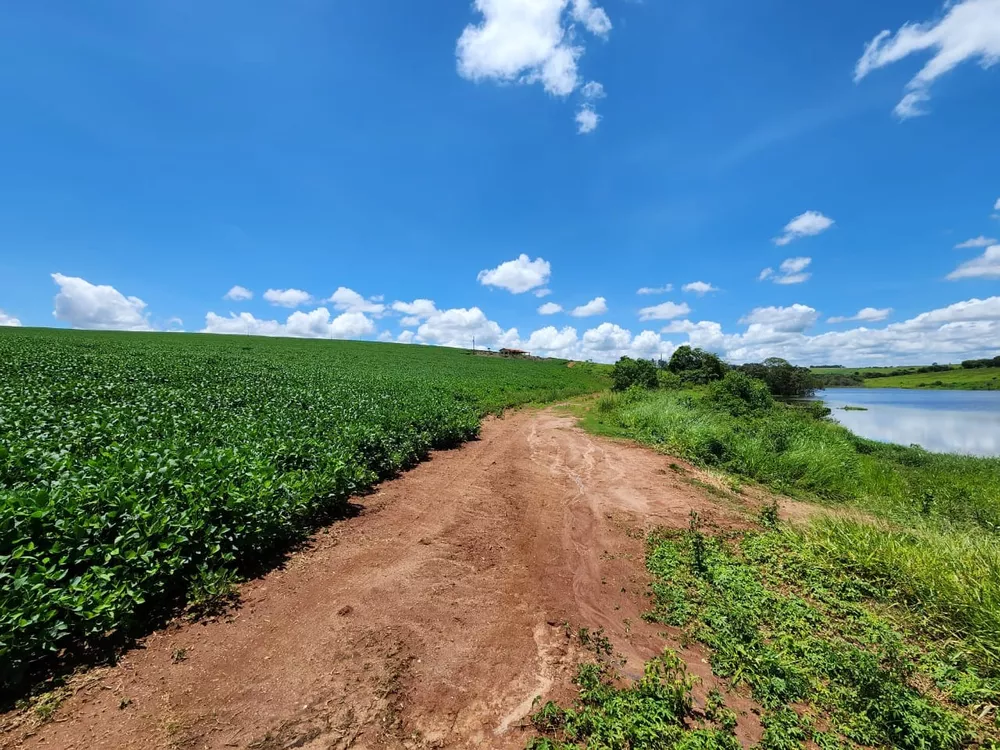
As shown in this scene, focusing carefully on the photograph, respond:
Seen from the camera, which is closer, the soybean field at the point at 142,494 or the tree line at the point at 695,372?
the soybean field at the point at 142,494

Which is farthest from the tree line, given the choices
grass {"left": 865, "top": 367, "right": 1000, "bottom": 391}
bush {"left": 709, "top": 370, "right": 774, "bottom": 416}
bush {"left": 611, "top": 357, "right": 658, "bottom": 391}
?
grass {"left": 865, "top": 367, "right": 1000, "bottom": 391}

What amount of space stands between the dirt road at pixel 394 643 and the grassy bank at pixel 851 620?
0.45 metres

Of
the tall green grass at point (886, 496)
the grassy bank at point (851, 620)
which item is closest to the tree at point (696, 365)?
the tall green grass at point (886, 496)

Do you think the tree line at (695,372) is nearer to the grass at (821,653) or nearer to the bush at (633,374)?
the bush at (633,374)

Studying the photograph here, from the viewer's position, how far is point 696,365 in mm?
47375

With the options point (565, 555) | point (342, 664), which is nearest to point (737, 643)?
point (565, 555)

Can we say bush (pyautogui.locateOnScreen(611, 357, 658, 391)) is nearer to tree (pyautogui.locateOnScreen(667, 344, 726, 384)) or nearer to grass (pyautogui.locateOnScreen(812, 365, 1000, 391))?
tree (pyautogui.locateOnScreen(667, 344, 726, 384))

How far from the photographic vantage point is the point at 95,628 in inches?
138

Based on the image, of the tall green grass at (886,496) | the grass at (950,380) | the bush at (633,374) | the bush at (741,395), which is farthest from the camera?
the grass at (950,380)

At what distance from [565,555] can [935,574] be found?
4.56 metres

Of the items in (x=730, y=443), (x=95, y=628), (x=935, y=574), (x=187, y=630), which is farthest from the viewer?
(x=730, y=443)

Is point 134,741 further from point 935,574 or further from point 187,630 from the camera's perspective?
point 935,574

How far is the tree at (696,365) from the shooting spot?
42219 millimetres

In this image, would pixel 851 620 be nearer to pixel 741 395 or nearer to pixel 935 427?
pixel 741 395
